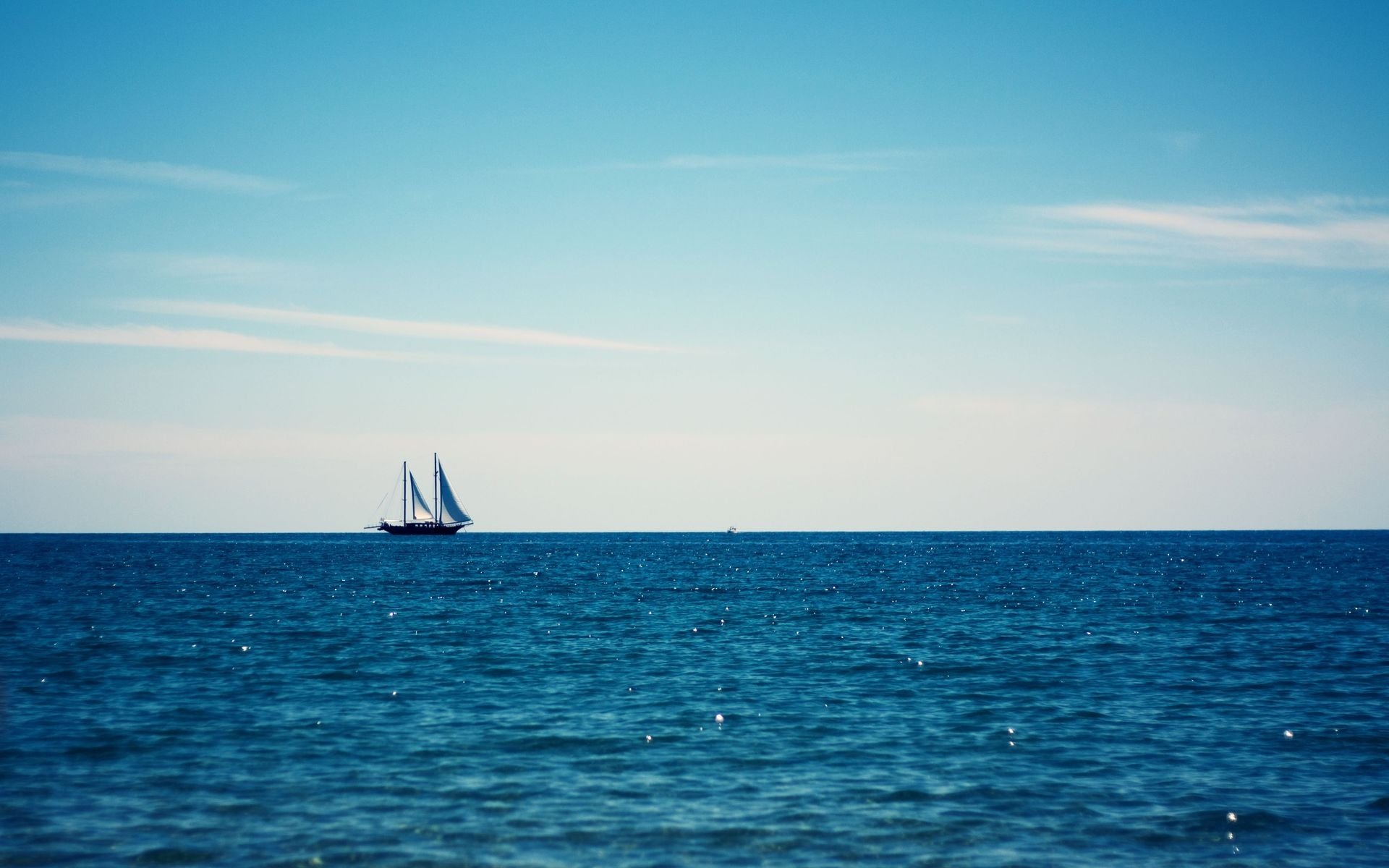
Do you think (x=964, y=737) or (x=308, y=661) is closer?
(x=964, y=737)

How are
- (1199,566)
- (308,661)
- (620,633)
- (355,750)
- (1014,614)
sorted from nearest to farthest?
(355,750) < (308,661) < (620,633) < (1014,614) < (1199,566)

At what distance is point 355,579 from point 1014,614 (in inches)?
2547

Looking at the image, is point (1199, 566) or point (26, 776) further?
point (1199, 566)

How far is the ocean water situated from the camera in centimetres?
1878

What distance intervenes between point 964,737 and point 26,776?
842 inches

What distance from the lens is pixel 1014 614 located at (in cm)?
6294

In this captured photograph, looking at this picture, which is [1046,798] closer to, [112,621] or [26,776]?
[26,776]

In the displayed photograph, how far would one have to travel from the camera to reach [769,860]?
17.6 metres

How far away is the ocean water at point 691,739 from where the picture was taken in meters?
18.8

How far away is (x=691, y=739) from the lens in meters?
26.8

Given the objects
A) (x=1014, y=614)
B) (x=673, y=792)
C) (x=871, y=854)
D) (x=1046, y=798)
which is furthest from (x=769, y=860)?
(x=1014, y=614)

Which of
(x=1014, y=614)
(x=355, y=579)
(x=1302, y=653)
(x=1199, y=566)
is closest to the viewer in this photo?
(x=1302, y=653)

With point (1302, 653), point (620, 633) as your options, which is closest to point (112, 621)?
point (620, 633)

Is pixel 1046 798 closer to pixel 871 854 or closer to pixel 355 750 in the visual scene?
pixel 871 854
